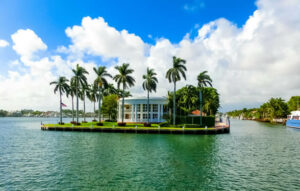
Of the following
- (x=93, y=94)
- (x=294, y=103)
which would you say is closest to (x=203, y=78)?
(x=93, y=94)

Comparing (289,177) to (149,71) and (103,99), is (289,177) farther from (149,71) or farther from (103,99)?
(103,99)

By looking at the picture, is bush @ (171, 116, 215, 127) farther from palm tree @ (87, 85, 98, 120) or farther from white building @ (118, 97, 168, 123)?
palm tree @ (87, 85, 98, 120)

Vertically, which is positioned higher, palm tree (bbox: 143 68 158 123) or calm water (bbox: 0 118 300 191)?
palm tree (bbox: 143 68 158 123)

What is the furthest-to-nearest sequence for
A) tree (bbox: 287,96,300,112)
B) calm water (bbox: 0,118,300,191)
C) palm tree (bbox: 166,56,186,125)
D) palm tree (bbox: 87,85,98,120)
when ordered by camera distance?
tree (bbox: 287,96,300,112), palm tree (bbox: 87,85,98,120), palm tree (bbox: 166,56,186,125), calm water (bbox: 0,118,300,191)

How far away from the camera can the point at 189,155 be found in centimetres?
2667

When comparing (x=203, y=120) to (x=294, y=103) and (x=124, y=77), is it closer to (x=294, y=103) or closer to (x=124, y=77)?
(x=124, y=77)

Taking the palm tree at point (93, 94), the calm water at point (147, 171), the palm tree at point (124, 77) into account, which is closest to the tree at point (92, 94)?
the palm tree at point (93, 94)

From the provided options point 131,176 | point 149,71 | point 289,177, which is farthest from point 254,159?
point 149,71

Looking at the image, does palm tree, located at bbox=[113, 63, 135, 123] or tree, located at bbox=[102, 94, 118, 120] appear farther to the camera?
tree, located at bbox=[102, 94, 118, 120]

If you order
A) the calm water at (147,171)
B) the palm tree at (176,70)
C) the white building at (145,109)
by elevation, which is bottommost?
the calm water at (147,171)

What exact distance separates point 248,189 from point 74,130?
179ft

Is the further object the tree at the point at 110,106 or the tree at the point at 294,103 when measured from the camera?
the tree at the point at 294,103

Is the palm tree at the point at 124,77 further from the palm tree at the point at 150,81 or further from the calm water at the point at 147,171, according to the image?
the calm water at the point at 147,171

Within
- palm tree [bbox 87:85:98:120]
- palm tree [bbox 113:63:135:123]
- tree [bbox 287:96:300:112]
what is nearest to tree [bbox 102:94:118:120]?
palm tree [bbox 87:85:98:120]
